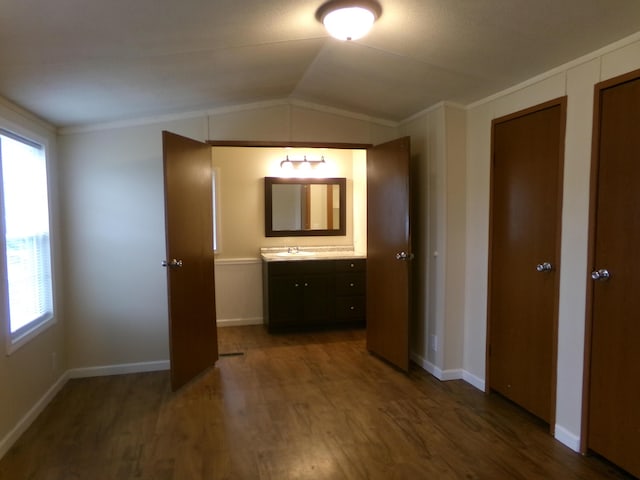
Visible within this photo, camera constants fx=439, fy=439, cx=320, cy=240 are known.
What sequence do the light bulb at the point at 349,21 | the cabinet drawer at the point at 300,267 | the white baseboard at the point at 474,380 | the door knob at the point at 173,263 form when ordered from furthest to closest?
the cabinet drawer at the point at 300,267 → the white baseboard at the point at 474,380 → the door knob at the point at 173,263 → the light bulb at the point at 349,21

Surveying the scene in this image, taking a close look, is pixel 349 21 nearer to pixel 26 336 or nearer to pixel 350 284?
pixel 26 336

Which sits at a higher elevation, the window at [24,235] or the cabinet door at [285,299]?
the window at [24,235]

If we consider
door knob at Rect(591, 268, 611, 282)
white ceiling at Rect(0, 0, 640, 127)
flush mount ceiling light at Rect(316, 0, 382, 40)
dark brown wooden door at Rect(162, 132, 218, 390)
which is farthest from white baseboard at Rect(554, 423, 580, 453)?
dark brown wooden door at Rect(162, 132, 218, 390)

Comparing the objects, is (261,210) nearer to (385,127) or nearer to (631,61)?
(385,127)

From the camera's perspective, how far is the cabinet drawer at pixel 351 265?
480cm

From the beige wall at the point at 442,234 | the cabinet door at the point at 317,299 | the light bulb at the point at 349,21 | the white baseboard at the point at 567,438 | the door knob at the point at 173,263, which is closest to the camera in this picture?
the light bulb at the point at 349,21

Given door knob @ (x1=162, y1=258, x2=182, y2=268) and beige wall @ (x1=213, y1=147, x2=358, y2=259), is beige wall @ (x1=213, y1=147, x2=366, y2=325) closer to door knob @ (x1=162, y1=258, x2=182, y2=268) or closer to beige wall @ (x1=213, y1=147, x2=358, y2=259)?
beige wall @ (x1=213, y1=147, x2=358, y2=259)

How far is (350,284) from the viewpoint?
486 cm

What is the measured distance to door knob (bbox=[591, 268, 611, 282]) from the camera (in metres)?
2.16

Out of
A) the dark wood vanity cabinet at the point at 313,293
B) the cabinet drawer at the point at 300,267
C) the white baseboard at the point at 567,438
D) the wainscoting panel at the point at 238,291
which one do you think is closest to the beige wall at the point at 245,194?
the wainscoting panel at the point at 238,291

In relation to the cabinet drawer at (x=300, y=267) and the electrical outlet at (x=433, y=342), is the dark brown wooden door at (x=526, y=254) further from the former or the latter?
the cabinet drawer at (x=300, y=267)

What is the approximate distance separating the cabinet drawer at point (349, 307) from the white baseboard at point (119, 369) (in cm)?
193

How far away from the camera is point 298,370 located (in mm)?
3637

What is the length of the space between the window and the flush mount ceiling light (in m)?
1.95
